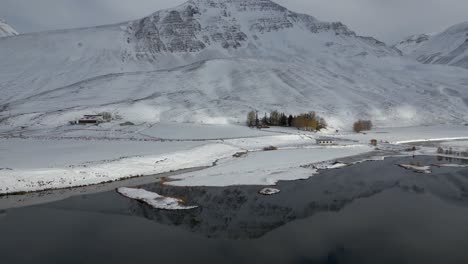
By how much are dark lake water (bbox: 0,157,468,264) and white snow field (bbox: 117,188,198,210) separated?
1.07m

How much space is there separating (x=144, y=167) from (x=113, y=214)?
2171cm

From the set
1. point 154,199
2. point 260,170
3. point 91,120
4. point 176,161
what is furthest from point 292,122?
point 154,199

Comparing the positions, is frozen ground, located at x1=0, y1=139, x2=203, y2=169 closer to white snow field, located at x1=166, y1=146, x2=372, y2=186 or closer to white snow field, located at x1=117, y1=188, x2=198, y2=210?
white snow field, located at x1=166, y1=146, x2=372, y2=186

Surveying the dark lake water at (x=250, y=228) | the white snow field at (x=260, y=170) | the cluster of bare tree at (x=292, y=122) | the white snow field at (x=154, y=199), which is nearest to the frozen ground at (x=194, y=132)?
the cluster of bare tree at (x=292, y=122)

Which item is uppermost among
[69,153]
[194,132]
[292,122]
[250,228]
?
[292,122]

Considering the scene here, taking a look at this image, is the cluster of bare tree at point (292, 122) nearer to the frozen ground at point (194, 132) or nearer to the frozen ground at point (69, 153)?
the frozen ground at point (194, 132)

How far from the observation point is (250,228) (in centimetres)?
3288

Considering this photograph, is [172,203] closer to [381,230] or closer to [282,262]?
[282,262]

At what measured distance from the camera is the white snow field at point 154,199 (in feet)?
129

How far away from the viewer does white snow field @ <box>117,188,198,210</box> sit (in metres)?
39.2

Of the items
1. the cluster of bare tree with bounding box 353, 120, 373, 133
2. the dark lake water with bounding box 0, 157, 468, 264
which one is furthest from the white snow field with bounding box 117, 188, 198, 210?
the cluster of bare tree with bounding box 353, 120, 373, 133

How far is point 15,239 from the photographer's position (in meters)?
29.9

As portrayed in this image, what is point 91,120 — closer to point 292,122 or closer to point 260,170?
point 292,122

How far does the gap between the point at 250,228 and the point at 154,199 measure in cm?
1348
